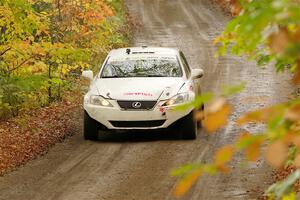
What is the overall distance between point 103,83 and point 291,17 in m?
10.7

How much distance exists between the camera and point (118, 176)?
389 inches

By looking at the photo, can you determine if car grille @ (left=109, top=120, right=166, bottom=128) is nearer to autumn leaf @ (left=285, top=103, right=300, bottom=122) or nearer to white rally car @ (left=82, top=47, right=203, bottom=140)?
white rally car @ (left=82, top=47, right=203, bottom=140)

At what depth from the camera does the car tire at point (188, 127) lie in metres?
12.1

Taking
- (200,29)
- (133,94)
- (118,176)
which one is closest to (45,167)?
(118,176)

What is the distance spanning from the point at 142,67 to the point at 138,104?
135cm

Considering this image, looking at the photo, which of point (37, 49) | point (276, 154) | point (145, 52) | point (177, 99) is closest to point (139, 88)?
point (177, 99)

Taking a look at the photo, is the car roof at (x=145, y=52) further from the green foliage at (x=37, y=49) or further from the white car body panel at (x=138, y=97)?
the white car body panel at (x=138, y=97)

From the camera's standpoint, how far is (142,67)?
13078 millimetres

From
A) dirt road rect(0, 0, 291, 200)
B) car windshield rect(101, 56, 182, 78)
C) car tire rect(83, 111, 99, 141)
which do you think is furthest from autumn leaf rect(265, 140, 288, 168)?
car windshield rect(101, 56, 182, 78)

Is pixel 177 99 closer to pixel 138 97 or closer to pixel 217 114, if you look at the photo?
pixel 138 97

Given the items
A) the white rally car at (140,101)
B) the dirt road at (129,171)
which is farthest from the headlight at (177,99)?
the dirt road at (129,171)

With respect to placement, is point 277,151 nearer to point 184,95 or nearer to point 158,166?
point 158,166

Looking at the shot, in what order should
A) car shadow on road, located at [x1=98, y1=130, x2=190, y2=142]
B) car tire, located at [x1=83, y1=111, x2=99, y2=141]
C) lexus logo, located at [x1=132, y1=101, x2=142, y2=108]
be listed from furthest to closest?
car shadow on road, located at [x1=98, y1=130, x2=190, y2=142] → car tire, located at [x1=83, y1=111, x2=99, y2=141] → lexus logo, located at [x1=132, y1=101, x2=142, y2=108]

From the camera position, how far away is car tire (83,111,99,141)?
12.3 meters
